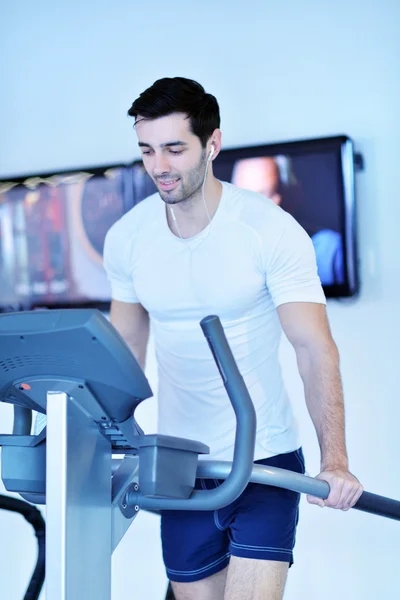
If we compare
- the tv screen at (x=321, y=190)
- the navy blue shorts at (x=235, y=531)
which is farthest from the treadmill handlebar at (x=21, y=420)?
the tv screen at (x=321, y=190)

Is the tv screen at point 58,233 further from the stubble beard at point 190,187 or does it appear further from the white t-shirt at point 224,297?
the stubble beard at point 190,187

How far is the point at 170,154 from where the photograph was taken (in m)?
2.08

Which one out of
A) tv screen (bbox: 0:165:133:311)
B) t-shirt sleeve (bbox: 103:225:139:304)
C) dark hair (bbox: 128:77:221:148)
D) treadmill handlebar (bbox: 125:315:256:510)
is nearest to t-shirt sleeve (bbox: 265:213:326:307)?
dark hair (bbox: 128:77:221:148)

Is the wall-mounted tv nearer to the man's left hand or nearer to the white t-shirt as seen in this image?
the white t-shirt

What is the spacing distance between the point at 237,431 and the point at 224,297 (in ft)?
2.78

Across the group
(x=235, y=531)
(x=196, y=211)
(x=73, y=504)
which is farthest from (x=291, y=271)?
(x=73, y=504)

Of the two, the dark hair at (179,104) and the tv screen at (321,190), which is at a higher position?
the dark hair at (179,104)

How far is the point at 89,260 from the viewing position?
3395 millimetres

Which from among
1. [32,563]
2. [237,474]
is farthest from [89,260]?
[237,474]

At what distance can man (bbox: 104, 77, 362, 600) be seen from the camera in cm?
201

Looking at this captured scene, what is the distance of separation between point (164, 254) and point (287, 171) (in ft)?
3.19

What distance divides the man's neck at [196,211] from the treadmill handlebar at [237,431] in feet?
3.14

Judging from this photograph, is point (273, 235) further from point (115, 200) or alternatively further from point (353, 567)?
point (353, 567)

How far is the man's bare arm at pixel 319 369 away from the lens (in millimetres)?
1918
